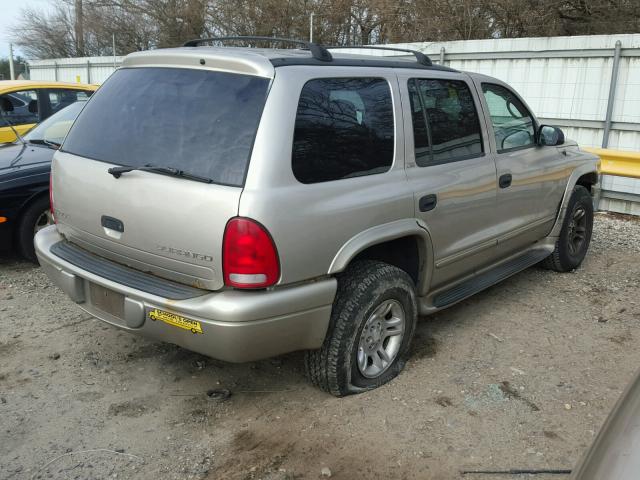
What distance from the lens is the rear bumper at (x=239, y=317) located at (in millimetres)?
2781

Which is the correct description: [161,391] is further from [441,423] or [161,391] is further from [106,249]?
[441,423]

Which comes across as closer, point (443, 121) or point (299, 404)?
point (299, 404)

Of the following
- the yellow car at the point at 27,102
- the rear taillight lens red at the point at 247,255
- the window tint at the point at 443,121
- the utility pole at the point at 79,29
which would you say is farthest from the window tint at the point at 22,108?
the utility pole at the point at 79,29

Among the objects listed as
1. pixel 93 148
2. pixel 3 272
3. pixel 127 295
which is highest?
pixel 93 148

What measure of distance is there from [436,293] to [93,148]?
2284 millimetres

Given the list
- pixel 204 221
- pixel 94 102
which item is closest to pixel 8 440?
pixel 204 221

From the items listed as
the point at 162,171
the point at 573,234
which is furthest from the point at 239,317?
the point at 573,234

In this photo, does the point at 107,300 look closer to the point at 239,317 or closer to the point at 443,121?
the point at 239,317

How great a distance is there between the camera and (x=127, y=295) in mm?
3043

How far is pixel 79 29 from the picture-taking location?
91.8 feet

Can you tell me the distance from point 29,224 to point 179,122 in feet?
9.70

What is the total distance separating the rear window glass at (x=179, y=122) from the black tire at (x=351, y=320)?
90 centimetres

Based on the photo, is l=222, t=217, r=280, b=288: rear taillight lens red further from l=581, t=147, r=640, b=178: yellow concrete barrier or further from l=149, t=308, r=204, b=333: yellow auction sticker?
l=581, t=147, r=640, b=178: yellow concrete barrier

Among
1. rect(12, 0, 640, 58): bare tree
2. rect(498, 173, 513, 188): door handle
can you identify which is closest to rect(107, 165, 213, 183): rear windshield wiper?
rect(498, 173, 513, 188): door handle
